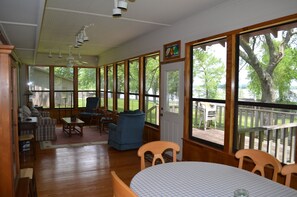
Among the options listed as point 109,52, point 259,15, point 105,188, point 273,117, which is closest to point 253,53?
point 259,15

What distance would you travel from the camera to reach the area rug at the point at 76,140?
5500 millimetres

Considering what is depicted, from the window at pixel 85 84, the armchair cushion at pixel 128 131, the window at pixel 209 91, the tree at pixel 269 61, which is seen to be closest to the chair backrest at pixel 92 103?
the window at pixel 85 84

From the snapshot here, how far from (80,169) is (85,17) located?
268cm

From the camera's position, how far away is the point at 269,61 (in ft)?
9.05

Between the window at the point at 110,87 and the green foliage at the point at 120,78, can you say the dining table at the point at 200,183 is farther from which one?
the window at the point at 110,87

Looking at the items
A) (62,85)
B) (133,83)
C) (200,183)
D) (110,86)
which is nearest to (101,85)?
(110,86)

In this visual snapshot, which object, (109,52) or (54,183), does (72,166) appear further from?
(109,52)

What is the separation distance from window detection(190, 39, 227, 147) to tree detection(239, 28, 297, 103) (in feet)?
1.48

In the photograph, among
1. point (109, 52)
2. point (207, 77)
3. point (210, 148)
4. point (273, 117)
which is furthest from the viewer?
point (109, 52)

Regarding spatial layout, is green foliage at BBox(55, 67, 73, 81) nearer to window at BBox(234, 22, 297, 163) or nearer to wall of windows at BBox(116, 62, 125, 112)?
wall of windows at BBox(116, 62, 125, 112)

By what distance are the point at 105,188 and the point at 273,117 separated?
2399 mm

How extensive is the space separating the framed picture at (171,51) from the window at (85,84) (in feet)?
19.1

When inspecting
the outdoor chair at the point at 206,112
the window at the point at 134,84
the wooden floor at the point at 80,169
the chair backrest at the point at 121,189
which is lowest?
the wooden floor at the point at 80,169

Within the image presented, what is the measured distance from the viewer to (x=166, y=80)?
4734 mm
